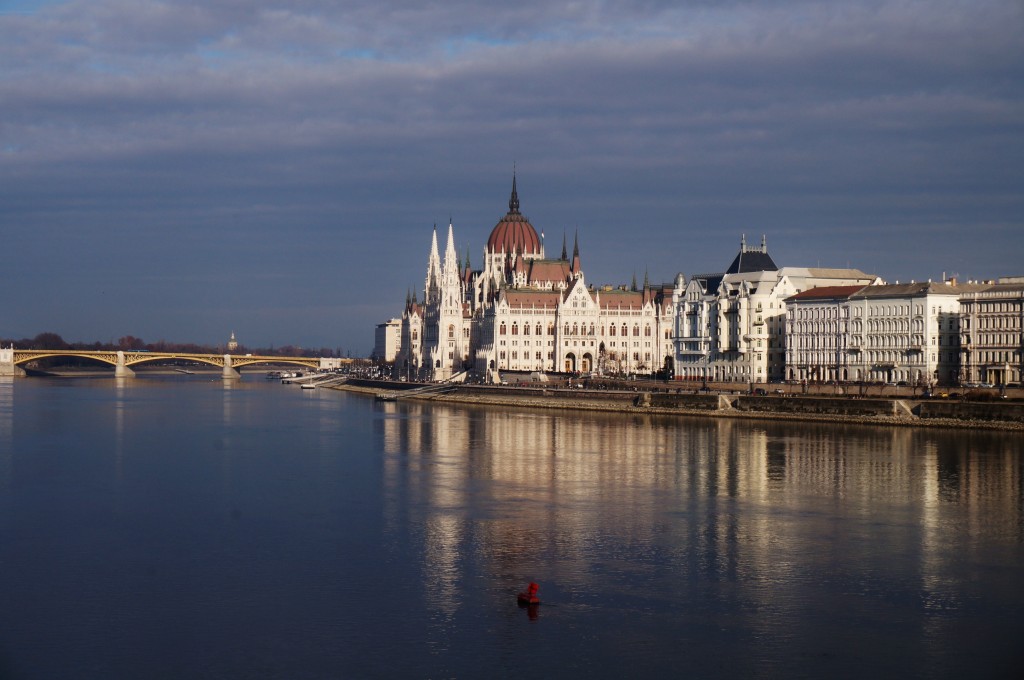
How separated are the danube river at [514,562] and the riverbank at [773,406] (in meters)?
6.69

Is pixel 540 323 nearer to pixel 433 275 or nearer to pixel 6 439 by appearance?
pixel 433 275

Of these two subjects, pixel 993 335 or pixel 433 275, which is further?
pixel 433 275

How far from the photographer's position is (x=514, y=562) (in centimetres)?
2945

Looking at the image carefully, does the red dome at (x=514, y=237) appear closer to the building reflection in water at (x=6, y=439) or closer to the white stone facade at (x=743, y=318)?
the white stone facade at (x=743, y=318)

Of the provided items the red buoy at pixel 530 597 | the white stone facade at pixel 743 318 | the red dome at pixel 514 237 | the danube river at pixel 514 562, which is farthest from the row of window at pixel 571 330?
the red buoy at pixel 530 597

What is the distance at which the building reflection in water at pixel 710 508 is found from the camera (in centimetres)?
2845

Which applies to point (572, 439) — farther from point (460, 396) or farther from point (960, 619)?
point (460, 396)

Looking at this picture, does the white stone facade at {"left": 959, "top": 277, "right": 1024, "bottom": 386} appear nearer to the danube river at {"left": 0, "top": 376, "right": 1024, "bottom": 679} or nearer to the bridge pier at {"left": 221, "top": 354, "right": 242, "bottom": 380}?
the danube river at {"left": 0, "top": 376, "right": 1024, "bottom": 679}

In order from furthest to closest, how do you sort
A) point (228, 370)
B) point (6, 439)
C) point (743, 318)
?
point (228, 370)
point (743, 318)
point (6, 439)

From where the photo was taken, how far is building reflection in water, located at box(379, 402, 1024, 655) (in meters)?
28.5

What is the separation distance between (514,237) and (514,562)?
4757 inches

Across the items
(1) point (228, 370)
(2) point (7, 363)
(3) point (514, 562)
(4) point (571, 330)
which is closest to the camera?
(3) point (514, 562)

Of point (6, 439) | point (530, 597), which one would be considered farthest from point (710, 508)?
point (6, 439)

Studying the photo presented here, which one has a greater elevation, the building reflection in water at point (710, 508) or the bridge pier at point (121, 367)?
the bridge pier at point (121, 367)
